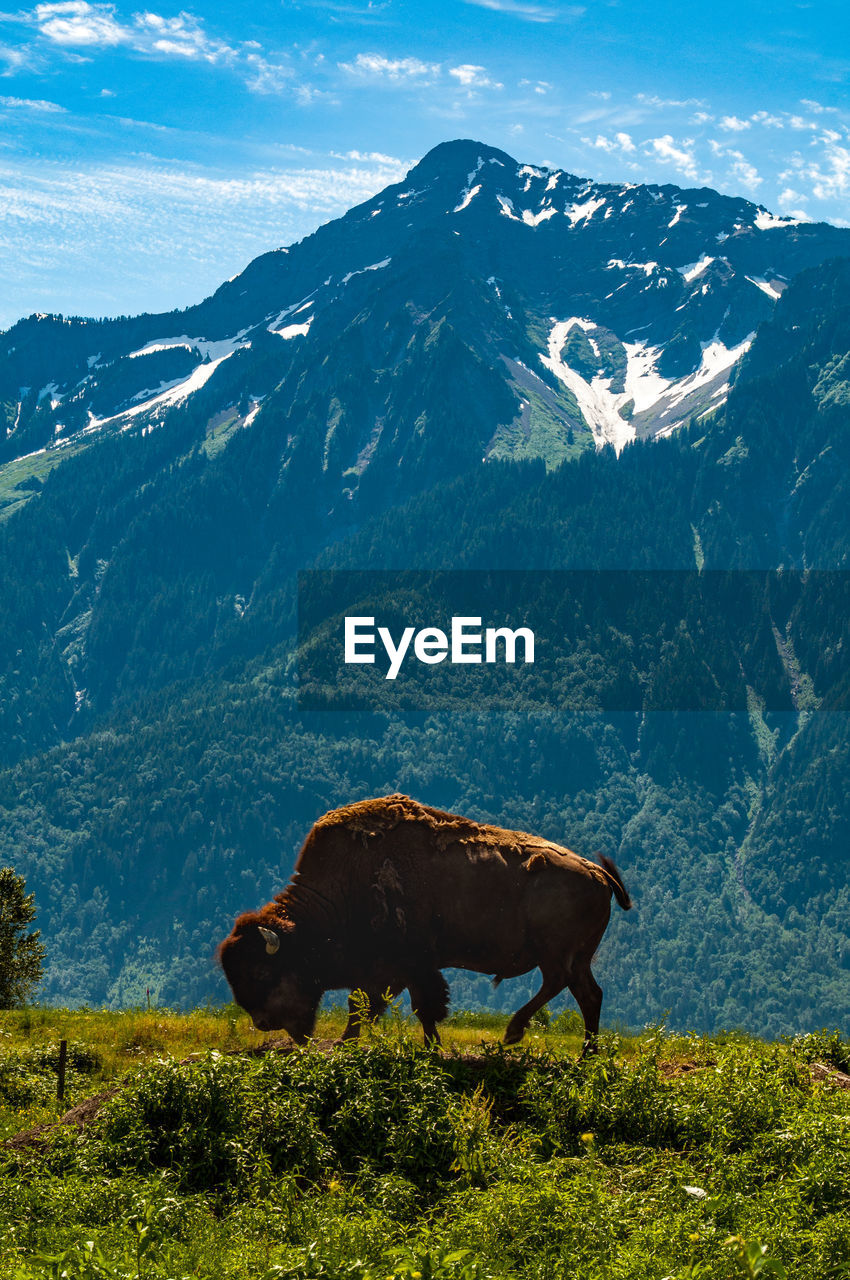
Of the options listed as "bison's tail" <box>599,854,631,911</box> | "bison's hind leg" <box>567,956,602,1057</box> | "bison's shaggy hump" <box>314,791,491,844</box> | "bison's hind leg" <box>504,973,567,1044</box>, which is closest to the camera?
"bison's hind leg" <box>504,973,567,1044</box>

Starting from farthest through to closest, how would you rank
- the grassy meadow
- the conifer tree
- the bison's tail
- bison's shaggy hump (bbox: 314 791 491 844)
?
the conifer tree < bison's shaggy hump (bbox: 314 791 491 844) < the bison's tail < the grassy meadow

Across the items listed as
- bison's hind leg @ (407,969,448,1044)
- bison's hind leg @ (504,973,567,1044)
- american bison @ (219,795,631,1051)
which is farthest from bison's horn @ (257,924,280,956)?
bison's hind leg @ (504,973,567,1044)

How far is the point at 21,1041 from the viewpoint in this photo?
76.9 feet

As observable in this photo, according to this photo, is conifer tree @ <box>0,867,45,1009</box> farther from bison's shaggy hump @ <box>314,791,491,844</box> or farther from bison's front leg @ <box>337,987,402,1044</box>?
bison's front leg @ <box>337,987,402,1044</box>

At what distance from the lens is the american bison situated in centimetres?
2062

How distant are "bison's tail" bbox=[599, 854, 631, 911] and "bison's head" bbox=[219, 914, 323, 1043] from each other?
18.0 ft

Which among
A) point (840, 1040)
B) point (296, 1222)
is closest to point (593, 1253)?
point (296, 1222)

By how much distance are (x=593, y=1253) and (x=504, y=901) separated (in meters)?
8.61

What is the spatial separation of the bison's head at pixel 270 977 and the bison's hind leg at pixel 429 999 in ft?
5.67

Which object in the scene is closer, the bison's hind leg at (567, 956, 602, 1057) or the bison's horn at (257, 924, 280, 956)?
the bison's horn at (257, 924, 280, 956)

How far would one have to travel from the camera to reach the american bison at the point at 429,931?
67.7ft

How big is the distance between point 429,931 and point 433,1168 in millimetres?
6029

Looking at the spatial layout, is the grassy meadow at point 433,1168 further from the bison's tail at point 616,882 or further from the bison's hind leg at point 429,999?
the bison's tail at point 616,882

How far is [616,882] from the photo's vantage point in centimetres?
2142
